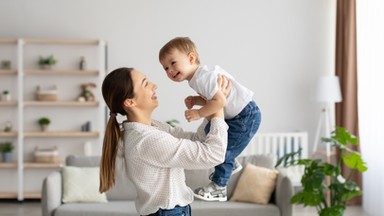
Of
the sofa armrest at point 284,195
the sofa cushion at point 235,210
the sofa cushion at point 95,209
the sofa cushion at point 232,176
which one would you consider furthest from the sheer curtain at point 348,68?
the sofa cushion at point 95,209

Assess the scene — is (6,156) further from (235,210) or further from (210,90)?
(210,90)

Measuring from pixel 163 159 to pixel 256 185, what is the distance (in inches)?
149

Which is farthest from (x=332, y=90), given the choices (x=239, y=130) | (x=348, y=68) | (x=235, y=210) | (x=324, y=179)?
(x=239, y=130)

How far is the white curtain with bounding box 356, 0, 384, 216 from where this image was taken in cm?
743

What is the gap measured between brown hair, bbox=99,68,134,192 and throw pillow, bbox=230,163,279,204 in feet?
11.9

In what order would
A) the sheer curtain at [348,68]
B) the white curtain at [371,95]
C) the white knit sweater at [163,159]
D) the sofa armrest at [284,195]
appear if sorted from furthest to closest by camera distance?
the sheer curtain at [348,68]
the white curtain at [371,95]
the sofa armrest at [284,195]
the white knit sweater at [163,159]

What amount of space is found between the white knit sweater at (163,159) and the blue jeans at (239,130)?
0.11m

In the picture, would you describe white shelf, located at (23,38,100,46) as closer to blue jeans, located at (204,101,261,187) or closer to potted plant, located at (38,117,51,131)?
potted plant, located at (38,117,51,131)

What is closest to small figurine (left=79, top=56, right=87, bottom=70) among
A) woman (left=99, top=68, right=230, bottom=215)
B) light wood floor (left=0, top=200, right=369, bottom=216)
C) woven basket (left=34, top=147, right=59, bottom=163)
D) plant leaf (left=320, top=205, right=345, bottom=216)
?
woven basket (left=34, top=147, right=59, bottom=163)

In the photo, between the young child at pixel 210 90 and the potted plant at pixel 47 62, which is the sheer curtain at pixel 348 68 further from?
the young child at pixel 210 90

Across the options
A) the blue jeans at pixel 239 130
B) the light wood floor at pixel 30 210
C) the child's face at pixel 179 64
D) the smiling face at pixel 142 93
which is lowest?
the light wood floor at pixel 30 210

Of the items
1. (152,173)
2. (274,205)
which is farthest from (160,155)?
(274,205)

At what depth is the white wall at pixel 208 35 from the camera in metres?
9.05

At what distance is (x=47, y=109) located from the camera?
9.12 metres
